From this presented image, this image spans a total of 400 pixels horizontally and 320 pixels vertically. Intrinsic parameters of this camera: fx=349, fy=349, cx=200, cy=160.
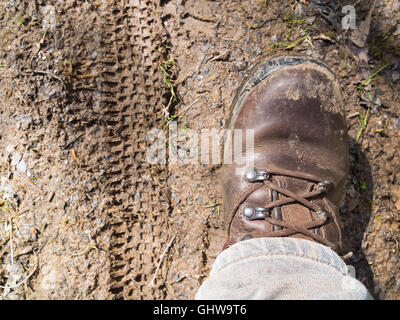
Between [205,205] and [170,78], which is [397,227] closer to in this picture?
[205,205]

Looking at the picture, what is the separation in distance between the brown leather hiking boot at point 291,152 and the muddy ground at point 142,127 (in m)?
0.20

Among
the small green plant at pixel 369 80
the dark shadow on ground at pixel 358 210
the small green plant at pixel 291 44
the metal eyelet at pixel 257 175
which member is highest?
the small green plant at pixel 291 44

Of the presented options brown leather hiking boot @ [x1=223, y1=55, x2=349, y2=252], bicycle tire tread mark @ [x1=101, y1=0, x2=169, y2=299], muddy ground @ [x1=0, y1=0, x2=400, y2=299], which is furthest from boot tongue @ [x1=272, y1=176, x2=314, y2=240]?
bicycle tire tread mark @ [x1=101, y1=0, x2=169, y2=299]

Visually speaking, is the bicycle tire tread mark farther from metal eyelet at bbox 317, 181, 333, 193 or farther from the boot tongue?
metal eyelet at bbox 317, 181, 333, 193

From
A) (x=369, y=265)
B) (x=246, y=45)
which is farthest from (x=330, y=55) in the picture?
(x=369, y=265)

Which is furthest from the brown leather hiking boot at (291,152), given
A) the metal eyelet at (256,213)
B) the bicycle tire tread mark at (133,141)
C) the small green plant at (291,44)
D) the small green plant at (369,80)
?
the bicycle tire tread mark at (133,141)

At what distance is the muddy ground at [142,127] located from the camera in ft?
5.32

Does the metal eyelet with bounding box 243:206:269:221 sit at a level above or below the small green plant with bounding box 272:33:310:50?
below

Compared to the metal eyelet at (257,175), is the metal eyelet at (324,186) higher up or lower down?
lower down

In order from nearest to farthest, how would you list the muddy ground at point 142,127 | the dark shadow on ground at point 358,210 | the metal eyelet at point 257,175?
the metal eyelet at point 257,175 < the muddy ground at point 142,127 < the dark shadow on ground at point 358,210

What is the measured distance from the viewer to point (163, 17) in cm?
172

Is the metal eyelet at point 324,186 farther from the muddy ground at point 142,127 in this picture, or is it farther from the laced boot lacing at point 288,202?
the muddy ground at point 142,127

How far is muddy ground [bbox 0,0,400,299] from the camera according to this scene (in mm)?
1622

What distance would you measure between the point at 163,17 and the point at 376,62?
1095 mm
